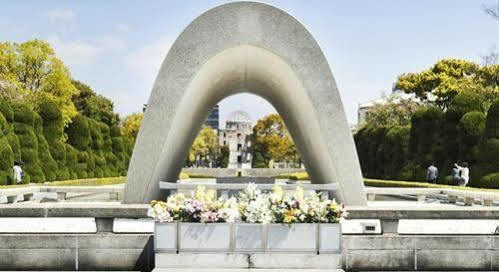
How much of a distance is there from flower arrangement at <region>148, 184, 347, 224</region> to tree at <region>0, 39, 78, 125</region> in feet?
125

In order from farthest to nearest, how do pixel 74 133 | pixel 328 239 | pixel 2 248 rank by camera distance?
pixel 74 133, pixel 2 248, pixel 328 239

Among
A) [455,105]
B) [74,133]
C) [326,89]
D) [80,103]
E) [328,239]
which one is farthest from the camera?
[80,103]

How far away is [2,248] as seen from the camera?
356 inches

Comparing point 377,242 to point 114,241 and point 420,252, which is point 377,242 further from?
point 114,241

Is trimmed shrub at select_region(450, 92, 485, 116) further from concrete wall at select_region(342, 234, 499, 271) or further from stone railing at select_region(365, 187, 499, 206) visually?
concrete wall at select_region(342, 234, 499, 271)

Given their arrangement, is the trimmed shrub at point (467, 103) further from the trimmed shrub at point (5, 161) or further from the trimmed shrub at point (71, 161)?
the trimmed shrub at point (71, 161)

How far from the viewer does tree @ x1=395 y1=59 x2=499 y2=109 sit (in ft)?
156

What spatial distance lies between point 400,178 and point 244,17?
2423 cm

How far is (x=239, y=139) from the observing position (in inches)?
4286

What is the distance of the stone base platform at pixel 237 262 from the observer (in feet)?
26.5

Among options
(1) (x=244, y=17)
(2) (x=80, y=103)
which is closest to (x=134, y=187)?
(1) (x=244, y=17)

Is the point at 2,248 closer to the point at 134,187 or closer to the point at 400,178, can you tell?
the point at 134,187

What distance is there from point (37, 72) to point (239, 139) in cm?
6440

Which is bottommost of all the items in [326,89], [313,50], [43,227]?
[43,227]
